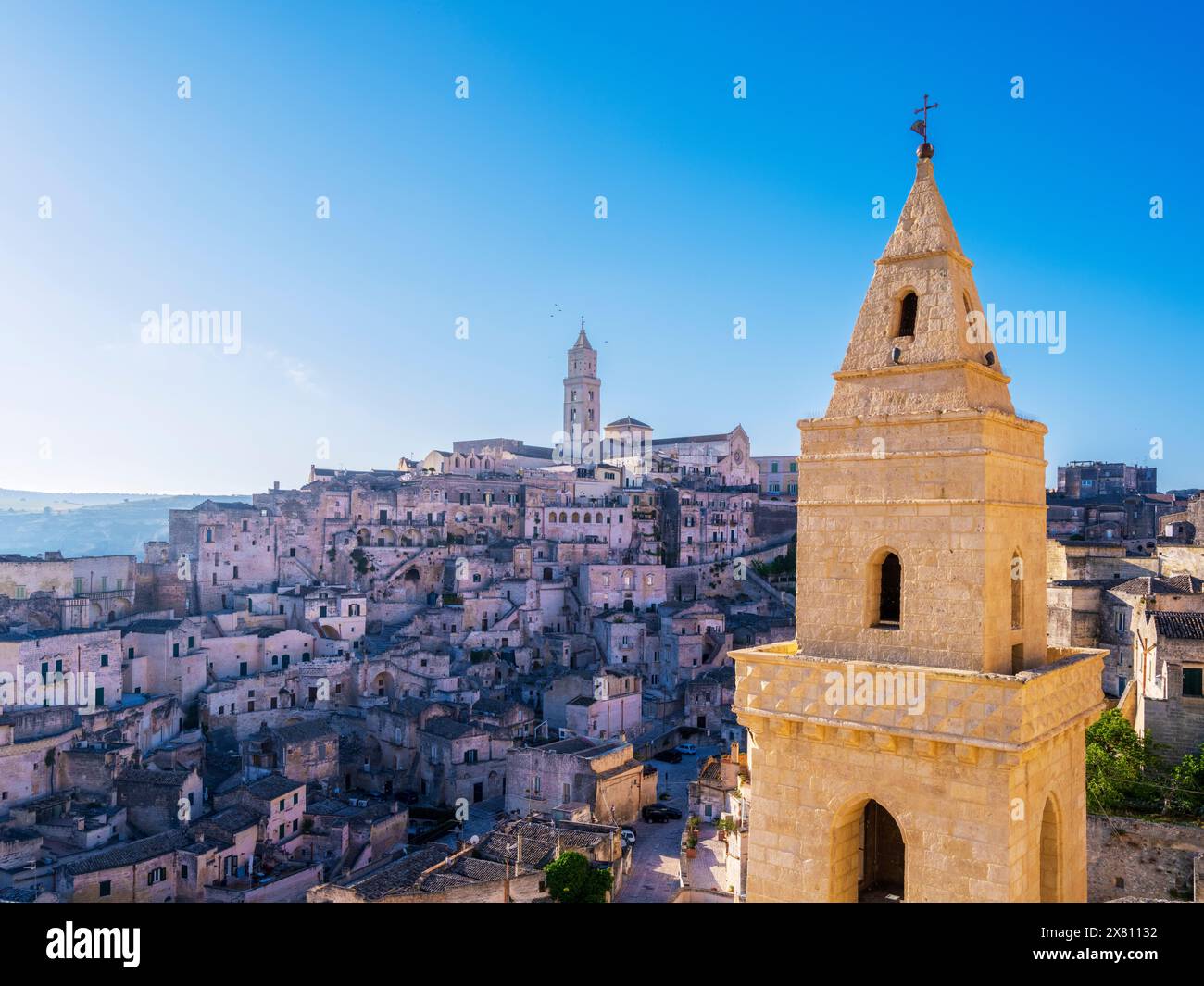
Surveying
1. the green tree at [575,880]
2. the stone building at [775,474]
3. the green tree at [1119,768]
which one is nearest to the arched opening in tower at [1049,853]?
the green tree at [1119,768]

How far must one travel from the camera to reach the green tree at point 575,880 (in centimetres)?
2230

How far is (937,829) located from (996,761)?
75 cm

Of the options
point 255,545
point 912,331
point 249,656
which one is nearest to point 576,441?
point 255,545

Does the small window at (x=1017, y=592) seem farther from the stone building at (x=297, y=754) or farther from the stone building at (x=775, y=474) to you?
the stone building at (x=775, y=474)

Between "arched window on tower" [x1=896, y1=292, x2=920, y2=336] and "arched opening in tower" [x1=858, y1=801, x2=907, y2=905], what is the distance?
451cm

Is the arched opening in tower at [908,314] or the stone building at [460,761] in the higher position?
the arched opening in tower at [908,314]

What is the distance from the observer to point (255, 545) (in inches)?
2144

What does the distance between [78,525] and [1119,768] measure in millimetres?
98543

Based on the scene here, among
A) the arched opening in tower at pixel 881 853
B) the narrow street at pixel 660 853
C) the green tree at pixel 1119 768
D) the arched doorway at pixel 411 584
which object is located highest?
the arched opening in tower at pixel 881 853

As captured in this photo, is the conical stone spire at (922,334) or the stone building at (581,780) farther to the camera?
the stone building at (581,780)

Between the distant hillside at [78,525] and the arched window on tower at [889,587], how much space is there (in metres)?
86.9

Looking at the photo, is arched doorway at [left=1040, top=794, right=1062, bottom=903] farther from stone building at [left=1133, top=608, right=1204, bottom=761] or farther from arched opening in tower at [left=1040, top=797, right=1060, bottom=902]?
stone building at [left=1133, top=608, right=1204, bottom=761]

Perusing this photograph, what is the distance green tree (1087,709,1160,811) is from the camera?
67.2 feet
